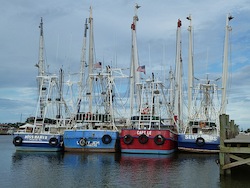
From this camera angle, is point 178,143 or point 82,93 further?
point 82,93

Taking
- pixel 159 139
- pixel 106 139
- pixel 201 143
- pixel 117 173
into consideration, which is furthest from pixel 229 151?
pixel 106 139

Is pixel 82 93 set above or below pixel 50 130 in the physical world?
above

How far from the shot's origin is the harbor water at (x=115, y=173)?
928 inches

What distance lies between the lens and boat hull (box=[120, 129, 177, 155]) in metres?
41.3

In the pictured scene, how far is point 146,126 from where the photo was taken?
148 ft

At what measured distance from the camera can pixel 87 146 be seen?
43156mm

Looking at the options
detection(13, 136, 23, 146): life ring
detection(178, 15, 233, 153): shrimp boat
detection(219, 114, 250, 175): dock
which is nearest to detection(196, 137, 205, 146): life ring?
detection(178, 15, 233, 153): shrimp boat

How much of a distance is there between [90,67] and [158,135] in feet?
61.9

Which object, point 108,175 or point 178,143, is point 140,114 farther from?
point 108,175

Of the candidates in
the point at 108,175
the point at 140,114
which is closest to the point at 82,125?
the point at 140,114

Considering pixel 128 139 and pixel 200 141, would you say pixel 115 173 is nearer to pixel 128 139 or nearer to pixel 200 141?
pixel 128 139

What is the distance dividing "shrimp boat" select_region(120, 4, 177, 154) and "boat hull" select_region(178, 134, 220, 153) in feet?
6.45

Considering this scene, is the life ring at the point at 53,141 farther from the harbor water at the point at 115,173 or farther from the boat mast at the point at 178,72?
the boat mast at the point at 178,72

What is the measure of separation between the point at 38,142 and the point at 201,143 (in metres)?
20.0
